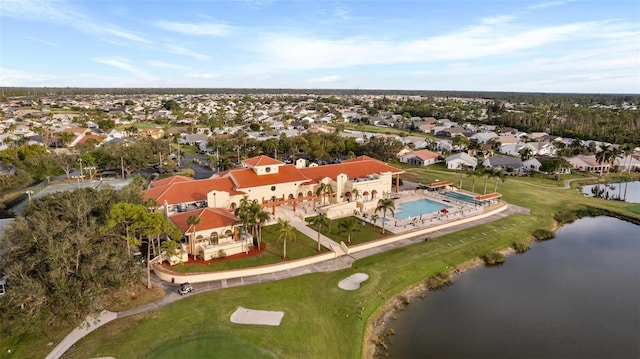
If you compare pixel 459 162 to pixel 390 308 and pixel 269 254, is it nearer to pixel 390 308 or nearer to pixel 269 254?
pixel 269 254

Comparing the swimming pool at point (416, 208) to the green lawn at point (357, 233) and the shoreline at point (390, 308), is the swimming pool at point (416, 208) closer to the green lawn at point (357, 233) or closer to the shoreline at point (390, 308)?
the green lawn at point (357, 233)

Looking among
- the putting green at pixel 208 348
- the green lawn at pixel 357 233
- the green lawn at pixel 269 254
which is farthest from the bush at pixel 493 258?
the putting green at pixel 208 348

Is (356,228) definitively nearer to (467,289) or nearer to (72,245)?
(467,289)

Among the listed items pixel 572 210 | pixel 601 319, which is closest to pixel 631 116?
pixel 572 210

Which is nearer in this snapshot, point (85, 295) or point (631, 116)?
point (85, 295)

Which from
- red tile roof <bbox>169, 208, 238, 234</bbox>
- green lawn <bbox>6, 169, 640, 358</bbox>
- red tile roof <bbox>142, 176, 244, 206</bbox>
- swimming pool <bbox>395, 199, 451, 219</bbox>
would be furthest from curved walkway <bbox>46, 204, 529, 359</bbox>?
red tile roof <bbox>142, 176, 244, 206</bbox>

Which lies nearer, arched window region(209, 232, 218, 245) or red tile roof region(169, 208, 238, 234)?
red tile roof region(169, 208, 238, 234)

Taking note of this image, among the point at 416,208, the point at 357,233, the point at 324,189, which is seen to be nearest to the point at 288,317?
the point at 357,233

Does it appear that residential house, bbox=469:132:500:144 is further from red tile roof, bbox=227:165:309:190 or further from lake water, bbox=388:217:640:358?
Result: red tile roof, bbox=227:165:309:190
